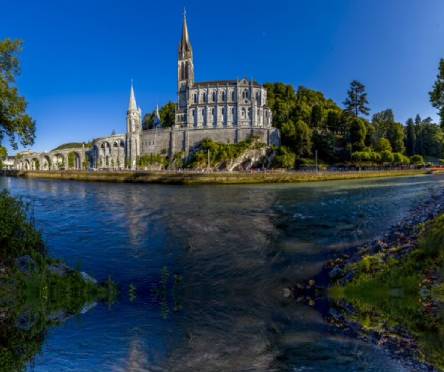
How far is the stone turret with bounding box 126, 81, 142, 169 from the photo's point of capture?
5045 inches

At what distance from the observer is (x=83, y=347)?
10.4 m

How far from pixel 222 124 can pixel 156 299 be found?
109706 millimetres

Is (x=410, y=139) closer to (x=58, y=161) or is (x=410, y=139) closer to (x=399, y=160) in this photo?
(x=399, y=160)

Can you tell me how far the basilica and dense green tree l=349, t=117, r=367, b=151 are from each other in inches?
788

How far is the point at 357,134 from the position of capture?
112688 mm

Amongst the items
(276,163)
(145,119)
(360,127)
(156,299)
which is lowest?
(156,299)

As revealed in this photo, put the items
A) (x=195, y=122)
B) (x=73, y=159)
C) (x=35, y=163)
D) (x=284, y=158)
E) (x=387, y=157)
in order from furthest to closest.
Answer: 1. (x=35, y=163)
2. (x=73, y=159)
3. (x=195, y=122)
4. (x=387, y=157)
5. (x=284, y=158)

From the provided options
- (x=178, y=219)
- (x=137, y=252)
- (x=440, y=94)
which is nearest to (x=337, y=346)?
(x=137, y=252)

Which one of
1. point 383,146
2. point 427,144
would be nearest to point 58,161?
point 383,146

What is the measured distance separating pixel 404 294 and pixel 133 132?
123140 millimetres

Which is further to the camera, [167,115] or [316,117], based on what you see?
[167,115]

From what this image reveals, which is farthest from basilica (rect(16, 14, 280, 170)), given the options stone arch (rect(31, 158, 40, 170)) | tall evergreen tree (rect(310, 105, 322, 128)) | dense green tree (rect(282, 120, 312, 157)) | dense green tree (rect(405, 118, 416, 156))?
dense green tree (rect(405, 118, 416, 156))

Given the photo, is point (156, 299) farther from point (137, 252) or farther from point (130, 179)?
point (130, 179)

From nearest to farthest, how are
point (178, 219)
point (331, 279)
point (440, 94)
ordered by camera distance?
1. point (331, 279)
2. point (440, 94)
3. point (178, 219)
